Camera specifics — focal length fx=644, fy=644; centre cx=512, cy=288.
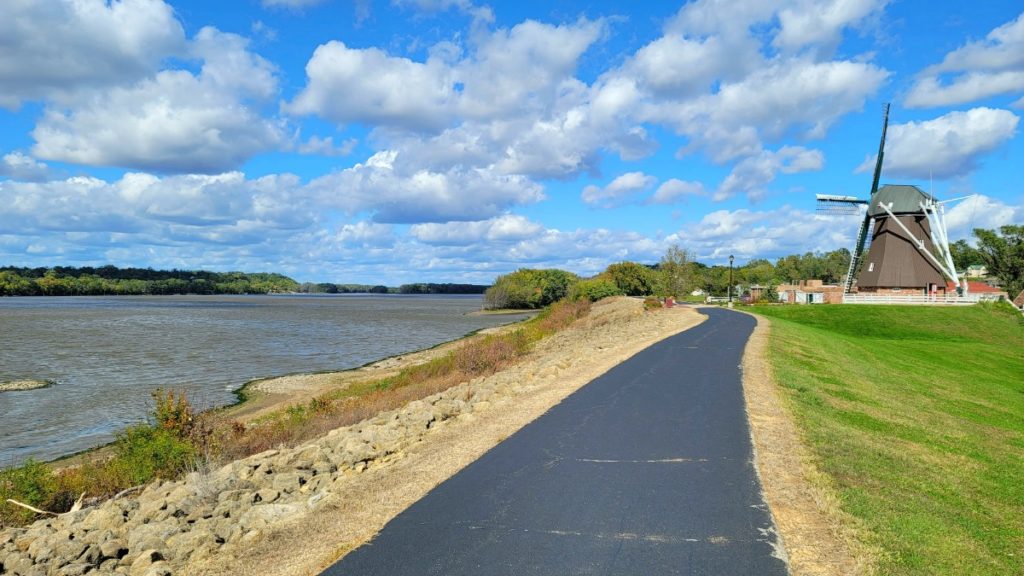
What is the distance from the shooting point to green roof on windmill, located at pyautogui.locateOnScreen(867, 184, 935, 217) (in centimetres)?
5794

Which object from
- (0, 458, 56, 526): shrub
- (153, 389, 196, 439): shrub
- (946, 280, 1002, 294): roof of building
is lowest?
(0, 458, 56, 526): shrub

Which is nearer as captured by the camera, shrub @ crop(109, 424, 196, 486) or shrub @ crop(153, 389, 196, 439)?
shrub @ crop(109, 424, 196, 486)

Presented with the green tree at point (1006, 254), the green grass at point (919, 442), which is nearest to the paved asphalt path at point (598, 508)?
the green grass at point (919, 442)

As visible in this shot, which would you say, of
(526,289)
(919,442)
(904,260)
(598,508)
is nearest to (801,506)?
(598,508)

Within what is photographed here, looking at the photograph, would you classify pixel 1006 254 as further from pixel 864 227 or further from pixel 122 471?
pixel 122 471

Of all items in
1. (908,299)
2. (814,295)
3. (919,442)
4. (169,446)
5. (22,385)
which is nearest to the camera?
(919,442)

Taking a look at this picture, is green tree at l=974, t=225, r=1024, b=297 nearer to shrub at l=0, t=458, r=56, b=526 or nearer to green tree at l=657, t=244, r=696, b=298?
green tree at l=657, t=244, r=696, b=298

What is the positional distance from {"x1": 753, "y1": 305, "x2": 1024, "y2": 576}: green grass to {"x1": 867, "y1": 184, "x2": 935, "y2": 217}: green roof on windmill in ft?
89.4

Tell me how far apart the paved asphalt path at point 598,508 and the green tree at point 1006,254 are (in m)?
88.6

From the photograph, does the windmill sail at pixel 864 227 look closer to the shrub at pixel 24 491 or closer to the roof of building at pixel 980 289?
the roof of building at pixel 980 289

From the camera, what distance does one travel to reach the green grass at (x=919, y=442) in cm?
684

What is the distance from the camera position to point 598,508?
7613 mm

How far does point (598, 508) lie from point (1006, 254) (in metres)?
95.7

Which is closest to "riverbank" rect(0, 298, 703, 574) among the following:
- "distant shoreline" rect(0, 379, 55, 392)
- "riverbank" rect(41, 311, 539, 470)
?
"riverbank" rect(41, 311, 539, 470)
